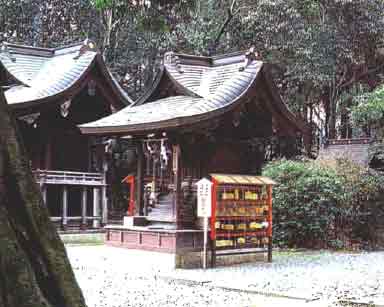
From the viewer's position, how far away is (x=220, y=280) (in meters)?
11.4

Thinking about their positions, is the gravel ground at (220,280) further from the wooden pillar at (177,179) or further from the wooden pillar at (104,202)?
the wooden pillar at (104,202)

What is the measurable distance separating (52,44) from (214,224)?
789 inches

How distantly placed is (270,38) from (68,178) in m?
12.3

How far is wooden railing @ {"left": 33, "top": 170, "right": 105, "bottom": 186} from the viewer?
19.7 metres

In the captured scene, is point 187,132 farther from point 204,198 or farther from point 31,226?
point 31,226

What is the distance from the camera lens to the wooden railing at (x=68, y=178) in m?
19.7

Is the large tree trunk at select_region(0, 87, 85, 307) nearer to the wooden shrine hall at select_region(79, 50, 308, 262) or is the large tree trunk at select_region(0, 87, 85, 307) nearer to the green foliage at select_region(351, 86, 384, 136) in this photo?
the wooden shrine hall at select_region(79, 50, 308, 262)

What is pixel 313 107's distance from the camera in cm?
3303

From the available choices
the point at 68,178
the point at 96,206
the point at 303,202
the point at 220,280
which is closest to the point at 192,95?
the point at 220,280

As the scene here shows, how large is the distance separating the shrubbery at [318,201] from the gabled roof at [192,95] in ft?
12.4

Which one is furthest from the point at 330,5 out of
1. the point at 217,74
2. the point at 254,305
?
the point at 254,305

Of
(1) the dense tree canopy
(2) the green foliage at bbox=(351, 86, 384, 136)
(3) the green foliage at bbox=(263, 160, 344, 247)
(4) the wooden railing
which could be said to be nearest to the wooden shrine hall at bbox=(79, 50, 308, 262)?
(3) the green foliage at bbox=(263, 160, 344, 247)

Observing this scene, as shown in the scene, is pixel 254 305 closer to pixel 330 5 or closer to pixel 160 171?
pixel 160 171

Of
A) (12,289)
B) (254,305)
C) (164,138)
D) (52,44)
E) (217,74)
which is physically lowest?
(254,305)
